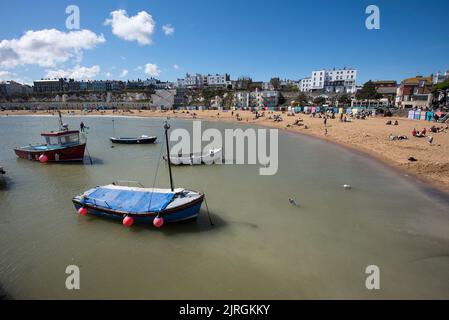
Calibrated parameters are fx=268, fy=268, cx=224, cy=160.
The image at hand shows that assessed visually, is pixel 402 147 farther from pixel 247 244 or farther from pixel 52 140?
pixel 52 140

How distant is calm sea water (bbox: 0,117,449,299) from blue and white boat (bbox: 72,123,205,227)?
70 centimetres

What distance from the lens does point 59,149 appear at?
2870 cm

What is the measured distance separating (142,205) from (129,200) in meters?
1.14

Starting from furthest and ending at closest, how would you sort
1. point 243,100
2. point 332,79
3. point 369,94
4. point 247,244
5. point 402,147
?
point 332,79, point 243,100, point 369,94, point 402,147, point 247,244

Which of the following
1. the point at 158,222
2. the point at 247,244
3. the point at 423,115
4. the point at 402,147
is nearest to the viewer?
the point at 247,244

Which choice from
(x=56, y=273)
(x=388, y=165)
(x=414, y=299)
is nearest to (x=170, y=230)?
(x=56, y=273)

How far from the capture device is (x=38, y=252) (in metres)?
12.8

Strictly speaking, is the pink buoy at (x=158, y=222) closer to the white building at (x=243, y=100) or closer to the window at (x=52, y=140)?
the window at (x=52, y=140)

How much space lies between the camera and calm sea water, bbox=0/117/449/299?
10430 mm

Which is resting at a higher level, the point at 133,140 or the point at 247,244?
the point at 133,140

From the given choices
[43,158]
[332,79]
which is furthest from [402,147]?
[332,79]

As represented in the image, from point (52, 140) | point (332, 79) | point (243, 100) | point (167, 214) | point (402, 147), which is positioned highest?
point (332, 79)
